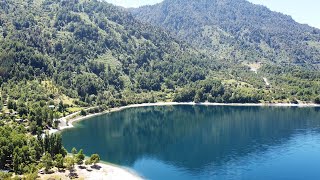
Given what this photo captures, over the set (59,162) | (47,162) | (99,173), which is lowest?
(99,173)

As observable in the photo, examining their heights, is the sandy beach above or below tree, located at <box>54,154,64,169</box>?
below

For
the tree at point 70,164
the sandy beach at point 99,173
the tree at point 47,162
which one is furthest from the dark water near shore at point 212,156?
the tree at point 47,162

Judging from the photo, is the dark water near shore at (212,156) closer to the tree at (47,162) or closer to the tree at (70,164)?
the tree at (70,164)

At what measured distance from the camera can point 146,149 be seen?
181 meters

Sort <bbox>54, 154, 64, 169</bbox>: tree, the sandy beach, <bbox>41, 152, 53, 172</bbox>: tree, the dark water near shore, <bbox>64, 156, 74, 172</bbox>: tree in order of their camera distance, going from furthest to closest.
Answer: the dark water near shore → <bbox>64, 156, 74, 172</bbox>: tree → <bbox>54, 154, 64, 169</bbox>: tree → <bbox>41, 152, 53, 172</bbox>: tree → the sandy beach

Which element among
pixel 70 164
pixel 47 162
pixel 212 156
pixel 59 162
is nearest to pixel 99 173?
pixel 70 164

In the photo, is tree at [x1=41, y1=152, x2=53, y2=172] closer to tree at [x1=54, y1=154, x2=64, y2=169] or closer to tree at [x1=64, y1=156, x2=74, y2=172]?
tree at [x1=54, y1=154, x2=64, y2=169]

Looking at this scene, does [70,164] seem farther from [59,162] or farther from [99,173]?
[99,173]

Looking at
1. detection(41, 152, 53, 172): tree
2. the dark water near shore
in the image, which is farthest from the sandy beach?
the dark water near shore

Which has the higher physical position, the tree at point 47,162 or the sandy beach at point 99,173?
the tree at point 47,162

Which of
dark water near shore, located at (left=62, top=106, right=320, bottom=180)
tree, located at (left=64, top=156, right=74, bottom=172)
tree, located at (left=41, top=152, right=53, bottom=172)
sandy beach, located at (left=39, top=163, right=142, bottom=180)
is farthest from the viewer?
dark water near shore, located at (left=62, top=106, right=320, bottom=180)

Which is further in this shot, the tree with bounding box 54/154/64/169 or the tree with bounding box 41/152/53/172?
the tree with bounding box 54/154/64/169

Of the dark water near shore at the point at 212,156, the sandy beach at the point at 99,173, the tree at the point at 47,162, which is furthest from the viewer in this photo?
the dark water near shore at the point at 212,156

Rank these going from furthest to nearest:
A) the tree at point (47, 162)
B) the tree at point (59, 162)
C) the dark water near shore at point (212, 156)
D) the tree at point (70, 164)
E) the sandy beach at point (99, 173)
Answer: the dark water near shore at point (212, 156) < the tree at point (70, 164) < the tree at point (59, 162) < the tree at point (47, 162) < the sandy beach at point (99, 173)
